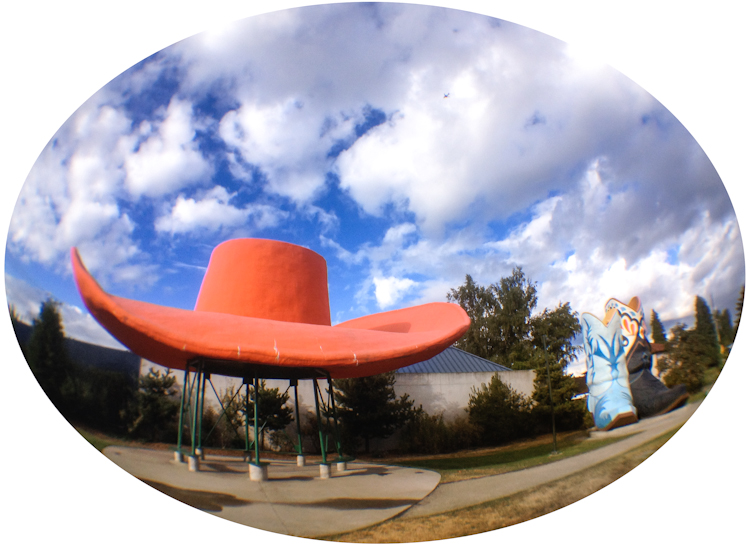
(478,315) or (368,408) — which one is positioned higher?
(478,315)

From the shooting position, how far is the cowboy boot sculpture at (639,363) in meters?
3.95

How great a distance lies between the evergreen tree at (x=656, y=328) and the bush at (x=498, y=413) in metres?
1.34

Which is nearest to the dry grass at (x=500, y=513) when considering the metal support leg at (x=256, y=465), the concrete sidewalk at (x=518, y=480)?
the concrete sidewalk at (x=518, y=480)

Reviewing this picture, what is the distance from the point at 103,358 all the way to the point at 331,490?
7.36 feet

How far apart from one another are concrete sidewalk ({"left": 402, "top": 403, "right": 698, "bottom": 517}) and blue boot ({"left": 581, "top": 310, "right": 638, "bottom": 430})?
0.55 feet

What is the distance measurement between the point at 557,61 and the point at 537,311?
7.99ft

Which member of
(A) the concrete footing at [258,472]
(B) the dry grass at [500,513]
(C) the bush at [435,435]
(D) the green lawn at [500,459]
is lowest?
(B) the dry grass at [500,513]

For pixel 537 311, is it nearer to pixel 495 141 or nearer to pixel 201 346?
pixel 495 141

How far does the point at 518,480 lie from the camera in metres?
3.93

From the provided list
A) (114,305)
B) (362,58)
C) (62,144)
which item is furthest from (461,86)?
(62,144)

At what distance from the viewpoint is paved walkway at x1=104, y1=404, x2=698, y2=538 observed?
3.72 m

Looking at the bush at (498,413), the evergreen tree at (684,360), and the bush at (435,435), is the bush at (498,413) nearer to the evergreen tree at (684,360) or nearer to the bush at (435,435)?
the bush at (435,435)

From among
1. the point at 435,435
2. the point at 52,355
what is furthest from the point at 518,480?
the point at 52,355

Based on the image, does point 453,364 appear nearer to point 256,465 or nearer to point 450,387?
point 450,387
